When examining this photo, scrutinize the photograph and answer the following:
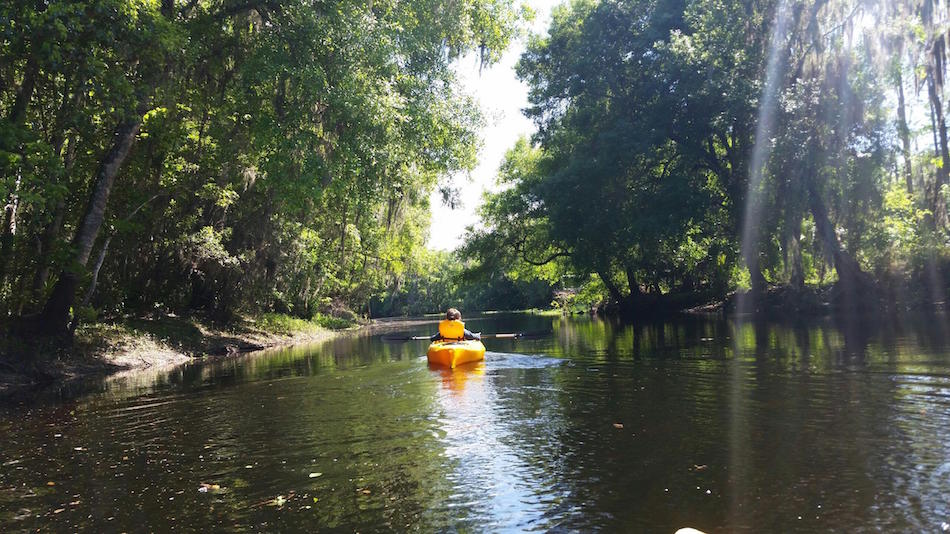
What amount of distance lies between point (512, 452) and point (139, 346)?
1631 centimetres

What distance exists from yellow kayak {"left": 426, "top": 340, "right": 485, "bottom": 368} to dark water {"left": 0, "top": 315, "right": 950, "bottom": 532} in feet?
4.72

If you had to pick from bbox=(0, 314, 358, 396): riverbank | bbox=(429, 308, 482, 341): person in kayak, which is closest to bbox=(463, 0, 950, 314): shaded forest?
bbox=(0, 314, 358, 396): riverbank

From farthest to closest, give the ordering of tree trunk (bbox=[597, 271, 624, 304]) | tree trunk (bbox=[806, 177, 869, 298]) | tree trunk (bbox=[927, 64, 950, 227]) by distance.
A: tree trunk (bbox=[597, 271, 624, 304]), tree trunk (bbox=[927, 64, 950, 227]), tree trunk (bbox=[806, 177, 869, 298])

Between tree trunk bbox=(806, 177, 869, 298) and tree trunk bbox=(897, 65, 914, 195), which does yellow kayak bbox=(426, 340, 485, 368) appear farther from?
tree trunk bbox=(897, 65, 914, 195)

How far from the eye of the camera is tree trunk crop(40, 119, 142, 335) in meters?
15.3

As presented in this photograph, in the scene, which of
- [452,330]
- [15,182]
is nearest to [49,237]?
[15,182]

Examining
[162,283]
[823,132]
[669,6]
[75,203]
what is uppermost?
[669,6]

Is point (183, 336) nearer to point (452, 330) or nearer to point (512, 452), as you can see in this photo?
point (452, 330)

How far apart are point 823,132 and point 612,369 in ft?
57.3

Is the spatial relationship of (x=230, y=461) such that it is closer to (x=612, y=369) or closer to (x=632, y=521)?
(x=632, y=521)

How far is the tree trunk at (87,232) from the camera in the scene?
50.2 feet

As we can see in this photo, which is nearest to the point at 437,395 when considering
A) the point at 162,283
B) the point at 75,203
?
the point at 75,203

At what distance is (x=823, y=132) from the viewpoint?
24.7 meters

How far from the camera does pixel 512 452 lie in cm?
649
